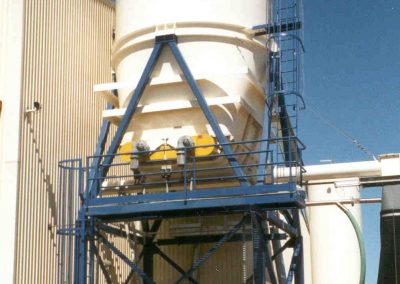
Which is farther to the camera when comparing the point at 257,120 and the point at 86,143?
the point at 86,143

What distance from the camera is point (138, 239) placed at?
21719 millimetres

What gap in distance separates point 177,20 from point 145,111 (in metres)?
2.51

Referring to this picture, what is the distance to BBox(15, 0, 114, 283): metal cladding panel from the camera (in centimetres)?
1870

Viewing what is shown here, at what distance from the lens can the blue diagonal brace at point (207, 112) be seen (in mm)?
17344

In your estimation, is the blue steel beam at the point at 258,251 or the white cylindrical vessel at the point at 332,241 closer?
the blue steel beam at the point at 258,251

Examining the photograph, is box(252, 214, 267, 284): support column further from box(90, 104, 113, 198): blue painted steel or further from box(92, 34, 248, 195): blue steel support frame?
box(90, 104, 113, 198): blue painted steel

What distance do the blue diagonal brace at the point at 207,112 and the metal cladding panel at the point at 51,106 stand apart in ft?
12.9

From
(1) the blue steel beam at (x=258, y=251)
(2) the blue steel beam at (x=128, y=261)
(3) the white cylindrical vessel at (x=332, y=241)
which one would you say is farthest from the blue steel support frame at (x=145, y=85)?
(3) the white cylindrical vessel at (x=332, y=241)

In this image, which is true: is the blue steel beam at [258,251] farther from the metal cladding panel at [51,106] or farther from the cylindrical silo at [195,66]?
the metal cladding panel at [51,106]

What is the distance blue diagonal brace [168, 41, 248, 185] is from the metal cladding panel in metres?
3.92

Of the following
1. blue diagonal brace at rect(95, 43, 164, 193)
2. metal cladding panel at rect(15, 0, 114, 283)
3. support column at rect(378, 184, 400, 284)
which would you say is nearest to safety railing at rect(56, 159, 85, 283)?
metal cladding panel at rect(15, 0, 114, 283)

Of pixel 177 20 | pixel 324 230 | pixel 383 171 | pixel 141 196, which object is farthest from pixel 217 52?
pixel 324 230

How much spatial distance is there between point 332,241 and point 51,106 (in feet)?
34.4

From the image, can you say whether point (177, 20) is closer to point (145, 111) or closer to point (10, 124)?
point (145, 111)
